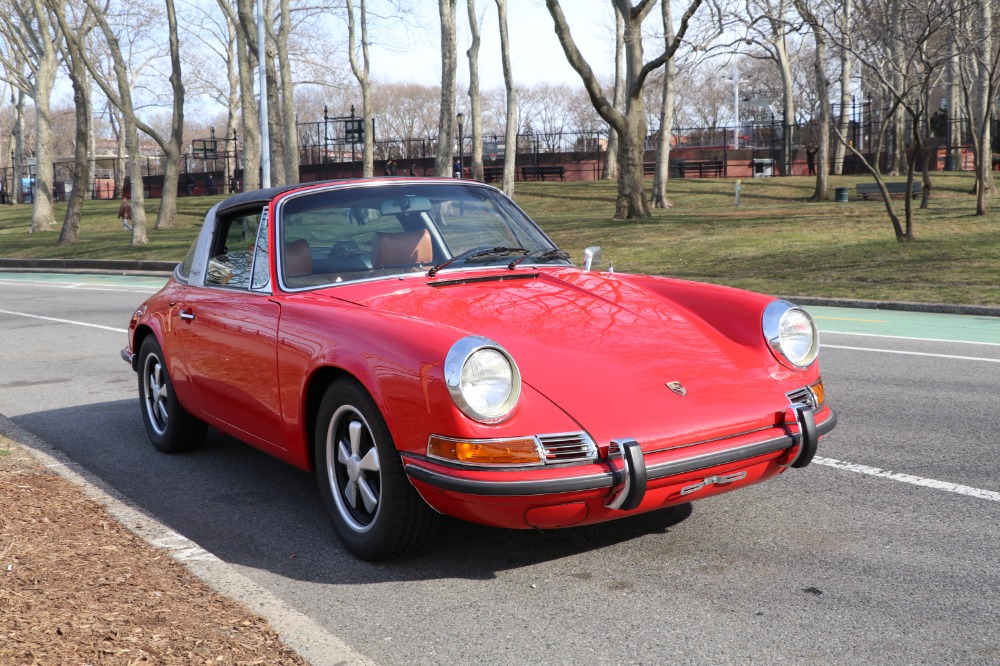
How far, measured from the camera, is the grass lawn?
15476 millimetres

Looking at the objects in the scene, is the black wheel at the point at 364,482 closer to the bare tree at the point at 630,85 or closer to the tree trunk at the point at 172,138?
the bare tree at the point at 630,85

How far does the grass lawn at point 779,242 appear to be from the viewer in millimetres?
15476

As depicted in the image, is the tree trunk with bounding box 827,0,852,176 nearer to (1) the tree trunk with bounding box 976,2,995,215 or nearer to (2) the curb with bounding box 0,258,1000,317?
(1) the tree trunk with bounding box 976,2,995,215

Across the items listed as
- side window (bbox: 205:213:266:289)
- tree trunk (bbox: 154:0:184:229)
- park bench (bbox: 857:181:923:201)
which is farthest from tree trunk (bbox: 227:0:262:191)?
side window (bbox: 205:213:266:289)

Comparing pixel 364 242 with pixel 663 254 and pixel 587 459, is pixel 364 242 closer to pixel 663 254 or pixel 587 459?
pixel 587 459

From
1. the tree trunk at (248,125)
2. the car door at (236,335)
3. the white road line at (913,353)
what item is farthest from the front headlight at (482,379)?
the tree trunk at (248,125)

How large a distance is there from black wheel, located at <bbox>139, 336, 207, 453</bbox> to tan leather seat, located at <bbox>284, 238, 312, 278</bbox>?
4.71 ft

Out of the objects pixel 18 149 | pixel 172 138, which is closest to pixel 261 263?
pixel 172 138

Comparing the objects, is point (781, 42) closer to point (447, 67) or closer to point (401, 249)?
point (447, 67)

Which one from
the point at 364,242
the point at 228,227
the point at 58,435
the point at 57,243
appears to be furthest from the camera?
the point at 57,243

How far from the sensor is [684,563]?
13.1 feet

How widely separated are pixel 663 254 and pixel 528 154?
33.4m

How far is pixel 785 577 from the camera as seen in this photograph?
12.5 feet

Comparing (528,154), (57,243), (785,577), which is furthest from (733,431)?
(528,154)
